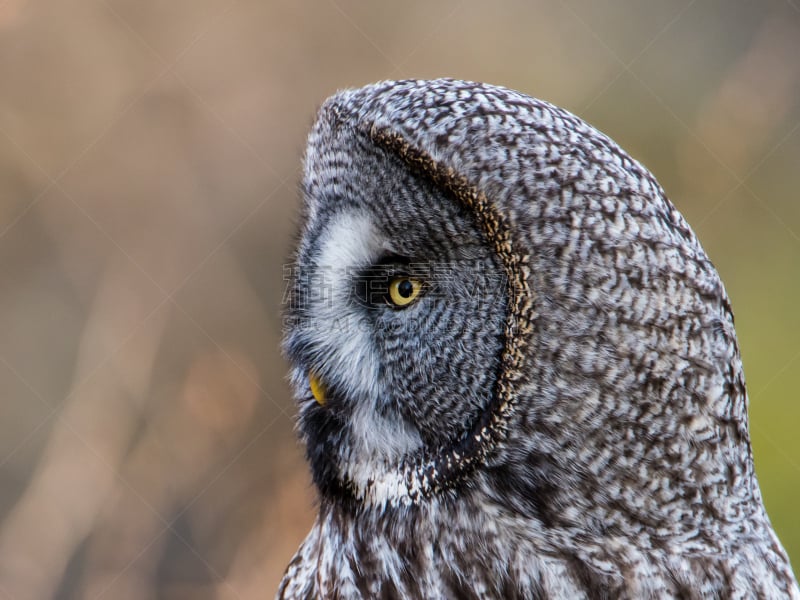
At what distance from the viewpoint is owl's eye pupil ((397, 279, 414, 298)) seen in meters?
1.39

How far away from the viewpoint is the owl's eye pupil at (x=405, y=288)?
139cm

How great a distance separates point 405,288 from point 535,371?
0.88ft

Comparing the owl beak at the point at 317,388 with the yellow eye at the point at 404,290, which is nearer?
the yellow eye at the point at 404,290

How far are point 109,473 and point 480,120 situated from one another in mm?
2571

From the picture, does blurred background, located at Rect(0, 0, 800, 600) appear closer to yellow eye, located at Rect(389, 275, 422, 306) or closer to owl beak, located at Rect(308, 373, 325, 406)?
owl beak, located at Rect(308, 373, 325, 406)

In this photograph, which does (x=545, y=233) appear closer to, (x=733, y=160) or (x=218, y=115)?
(x=218, y=115)

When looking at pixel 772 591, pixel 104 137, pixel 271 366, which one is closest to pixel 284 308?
pixel 772 591

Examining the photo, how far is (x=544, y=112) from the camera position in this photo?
138 centimetres

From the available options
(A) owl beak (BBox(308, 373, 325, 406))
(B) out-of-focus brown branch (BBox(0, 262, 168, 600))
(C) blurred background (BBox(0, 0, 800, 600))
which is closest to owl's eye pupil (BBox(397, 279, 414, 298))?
(A) owl beak (BBox(308, 373, 325, 406))

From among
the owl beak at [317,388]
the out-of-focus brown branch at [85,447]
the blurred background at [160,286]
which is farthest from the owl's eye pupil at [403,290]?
the out-of-focus brown branch at [85,447]

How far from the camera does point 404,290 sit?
140 cm

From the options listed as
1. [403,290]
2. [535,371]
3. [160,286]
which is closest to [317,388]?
[403,290]

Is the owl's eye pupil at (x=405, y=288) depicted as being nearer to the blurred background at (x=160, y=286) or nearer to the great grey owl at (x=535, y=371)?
the great grey owl at (x=535, y=371)

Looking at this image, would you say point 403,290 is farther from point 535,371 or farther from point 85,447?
point 85,447
